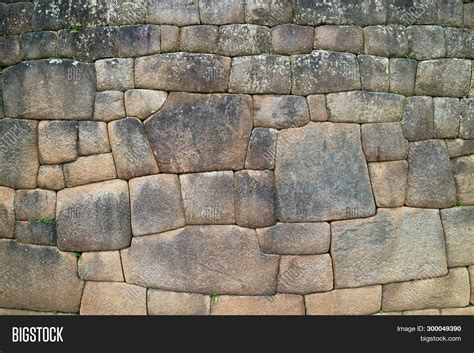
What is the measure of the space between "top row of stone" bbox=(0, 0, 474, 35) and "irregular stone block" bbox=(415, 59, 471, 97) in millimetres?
408

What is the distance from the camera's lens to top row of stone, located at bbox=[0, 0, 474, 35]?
4.51 metres

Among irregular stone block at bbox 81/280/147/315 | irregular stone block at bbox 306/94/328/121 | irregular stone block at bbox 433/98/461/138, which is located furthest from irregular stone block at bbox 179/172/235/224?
irregular stone block at bbox 433/98/461/138

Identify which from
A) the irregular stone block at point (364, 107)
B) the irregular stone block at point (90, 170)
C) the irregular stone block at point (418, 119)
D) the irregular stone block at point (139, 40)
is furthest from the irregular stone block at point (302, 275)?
the irregular stone block at point (139, 40)

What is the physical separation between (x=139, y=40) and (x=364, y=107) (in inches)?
87.1

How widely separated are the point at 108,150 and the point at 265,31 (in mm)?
1858

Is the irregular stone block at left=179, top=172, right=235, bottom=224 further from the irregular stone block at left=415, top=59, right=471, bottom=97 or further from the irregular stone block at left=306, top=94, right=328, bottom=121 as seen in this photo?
the irregular stone block at left=415, top=59, right=471, bottom=97

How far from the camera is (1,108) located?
4691 millimetres

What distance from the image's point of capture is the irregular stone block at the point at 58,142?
456cm

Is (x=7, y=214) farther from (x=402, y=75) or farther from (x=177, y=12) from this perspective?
(x=402, y=75)

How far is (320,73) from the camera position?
450 centimetres

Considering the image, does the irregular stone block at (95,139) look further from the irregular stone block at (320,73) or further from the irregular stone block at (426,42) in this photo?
the irregular stone block at (426,42)

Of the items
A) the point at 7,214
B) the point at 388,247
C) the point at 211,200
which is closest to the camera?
the point at 211,200

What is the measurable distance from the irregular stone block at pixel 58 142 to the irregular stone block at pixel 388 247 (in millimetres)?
2575

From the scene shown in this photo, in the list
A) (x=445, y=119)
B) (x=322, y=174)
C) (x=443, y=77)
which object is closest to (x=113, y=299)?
(x=322, y=174)
